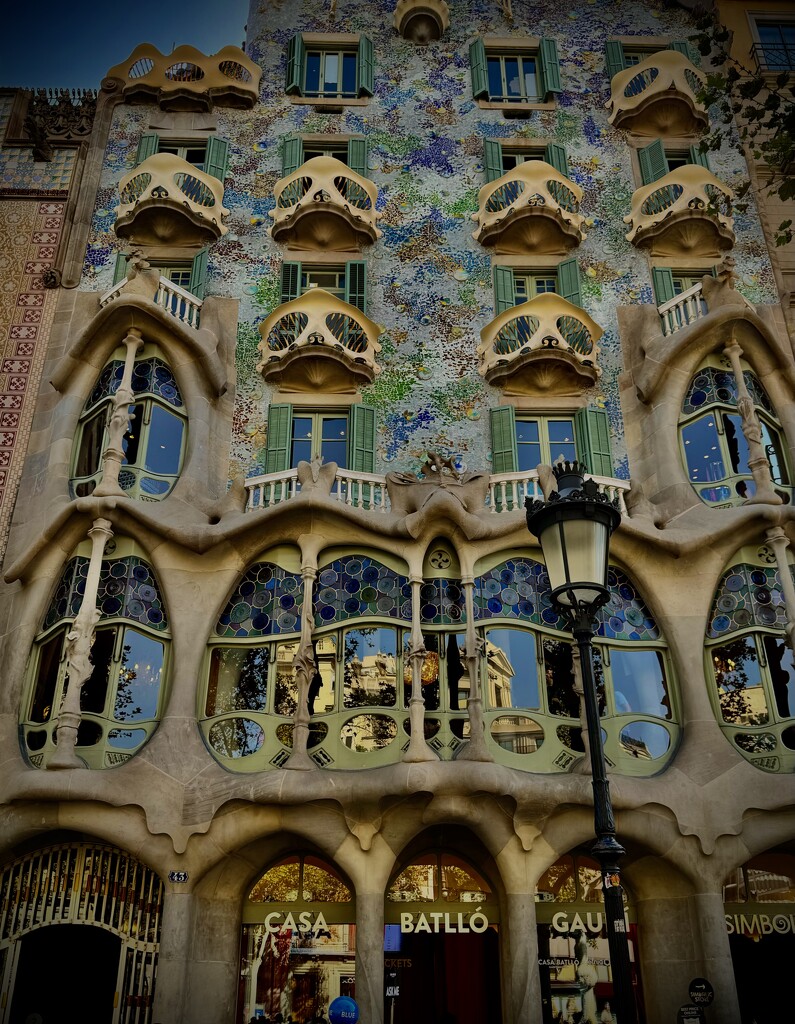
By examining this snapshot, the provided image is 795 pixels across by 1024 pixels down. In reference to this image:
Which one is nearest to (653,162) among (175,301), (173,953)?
(175,301)

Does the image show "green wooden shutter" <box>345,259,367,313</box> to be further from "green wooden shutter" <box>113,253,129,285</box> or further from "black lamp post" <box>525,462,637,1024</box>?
"black lamp post" <box>525,462,637,1024</box>

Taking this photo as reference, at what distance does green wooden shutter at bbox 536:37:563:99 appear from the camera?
72.4 ft

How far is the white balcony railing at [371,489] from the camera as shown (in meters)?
16.0

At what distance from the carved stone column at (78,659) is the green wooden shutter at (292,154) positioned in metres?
9.55

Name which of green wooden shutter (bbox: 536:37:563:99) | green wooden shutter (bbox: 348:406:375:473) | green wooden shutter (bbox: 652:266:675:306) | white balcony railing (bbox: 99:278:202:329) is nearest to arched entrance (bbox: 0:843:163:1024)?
green wooden shutter (bbox: 348:406:375:473)

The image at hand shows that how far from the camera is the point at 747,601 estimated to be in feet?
51.6

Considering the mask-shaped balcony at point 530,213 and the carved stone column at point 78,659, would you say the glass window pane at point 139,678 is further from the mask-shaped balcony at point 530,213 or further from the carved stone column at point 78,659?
the mask-shaped balcony at point 530,213

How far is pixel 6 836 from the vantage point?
45.3 feet

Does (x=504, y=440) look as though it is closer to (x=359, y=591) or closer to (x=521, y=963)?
(x=359, y=591)

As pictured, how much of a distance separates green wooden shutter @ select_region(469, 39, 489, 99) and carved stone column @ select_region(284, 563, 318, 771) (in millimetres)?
13234

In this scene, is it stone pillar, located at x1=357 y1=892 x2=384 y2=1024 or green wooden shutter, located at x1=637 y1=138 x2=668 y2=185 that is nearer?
stone pillar, located at x1=357 y1=892 x2=384 y2=1024

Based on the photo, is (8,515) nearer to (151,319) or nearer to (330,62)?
(151,319)

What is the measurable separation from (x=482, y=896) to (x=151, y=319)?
36.6 feet

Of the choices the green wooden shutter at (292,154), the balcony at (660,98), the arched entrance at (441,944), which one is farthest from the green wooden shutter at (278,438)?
the balcony at (660,98)
